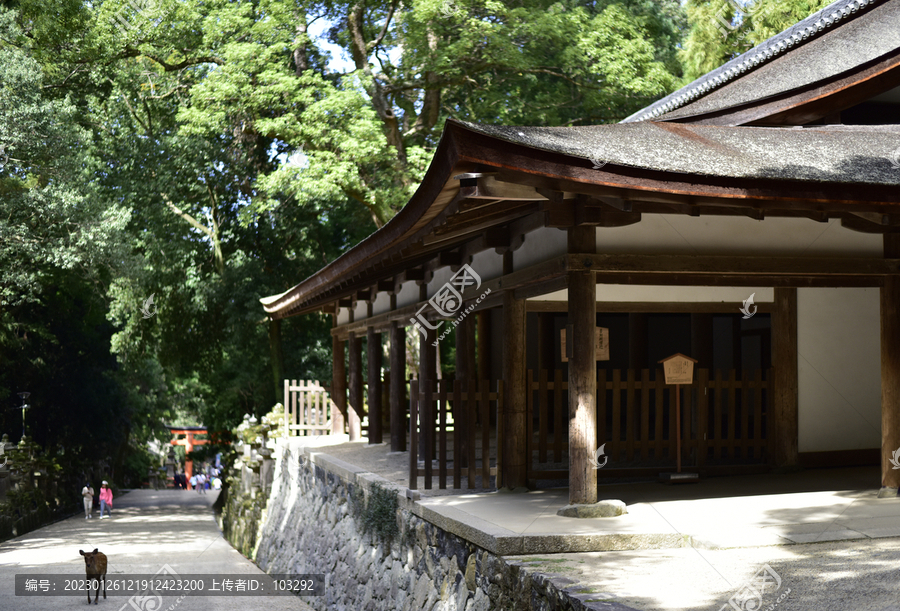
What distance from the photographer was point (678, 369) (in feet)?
26.2

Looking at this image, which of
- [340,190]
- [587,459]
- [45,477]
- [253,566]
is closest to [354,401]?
[253,566]

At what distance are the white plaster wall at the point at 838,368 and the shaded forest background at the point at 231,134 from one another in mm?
11900

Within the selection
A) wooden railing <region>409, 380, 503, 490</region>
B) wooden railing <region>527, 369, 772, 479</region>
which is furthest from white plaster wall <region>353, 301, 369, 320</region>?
wooden railing <region>527, 369, 772, 479</region>

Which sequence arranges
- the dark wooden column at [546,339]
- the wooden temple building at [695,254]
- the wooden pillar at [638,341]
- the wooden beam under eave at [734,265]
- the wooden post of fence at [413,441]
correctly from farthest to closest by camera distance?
the dark wooden column at [546,339] → the wooden pillar at [638,341] → the wooden post of fence at [413,441] → the wooden beam under eave at [734,265] → the wooden temple building at [695,254]

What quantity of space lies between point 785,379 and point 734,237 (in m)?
2.25

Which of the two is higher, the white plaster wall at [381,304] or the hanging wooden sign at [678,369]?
the white plaster wall at [381,304]

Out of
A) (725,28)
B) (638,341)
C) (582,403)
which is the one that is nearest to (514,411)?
(582,403)

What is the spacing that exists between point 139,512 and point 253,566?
13261 millimetres

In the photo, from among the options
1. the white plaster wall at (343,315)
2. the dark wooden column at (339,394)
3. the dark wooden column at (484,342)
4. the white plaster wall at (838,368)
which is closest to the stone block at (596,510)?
the white plaster wall at (838,368)

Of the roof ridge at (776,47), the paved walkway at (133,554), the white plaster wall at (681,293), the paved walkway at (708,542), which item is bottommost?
the paved walkway at (133,554)

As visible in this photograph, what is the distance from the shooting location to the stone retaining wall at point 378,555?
508 cm

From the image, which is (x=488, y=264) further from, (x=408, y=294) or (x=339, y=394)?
(x=339, y=394)

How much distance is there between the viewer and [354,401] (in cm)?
1541

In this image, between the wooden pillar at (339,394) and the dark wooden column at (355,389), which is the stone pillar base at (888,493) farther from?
the wooden pillar at (339,394)
